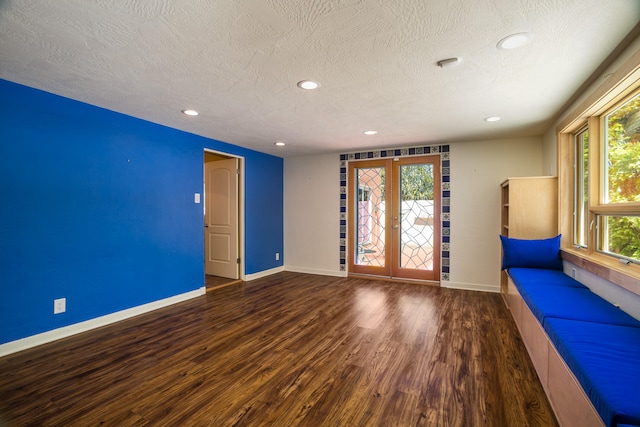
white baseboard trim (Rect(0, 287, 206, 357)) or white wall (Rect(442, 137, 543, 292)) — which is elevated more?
white wall (Rect(442, 137, 543, 292))

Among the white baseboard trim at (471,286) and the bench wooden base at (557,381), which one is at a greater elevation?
the bench wooden base at (557,381)

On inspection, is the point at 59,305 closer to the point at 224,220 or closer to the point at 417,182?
the point at 224,220

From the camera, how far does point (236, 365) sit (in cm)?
229

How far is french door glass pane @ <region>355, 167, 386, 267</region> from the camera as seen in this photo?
5.15m

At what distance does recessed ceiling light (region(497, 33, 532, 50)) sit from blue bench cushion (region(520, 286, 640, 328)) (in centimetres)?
173

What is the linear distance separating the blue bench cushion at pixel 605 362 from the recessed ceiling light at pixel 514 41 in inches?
68.2

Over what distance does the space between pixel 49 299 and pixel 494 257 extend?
5395mm

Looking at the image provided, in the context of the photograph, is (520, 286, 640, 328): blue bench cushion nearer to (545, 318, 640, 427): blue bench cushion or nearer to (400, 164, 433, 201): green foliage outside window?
(545, 318, 640, 427): blue bench cushion

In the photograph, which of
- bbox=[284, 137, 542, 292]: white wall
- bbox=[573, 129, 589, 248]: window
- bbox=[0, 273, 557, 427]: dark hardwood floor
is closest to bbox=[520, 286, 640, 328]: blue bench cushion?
bbox=[0, 273, 557, 427]: dark hardwood floor

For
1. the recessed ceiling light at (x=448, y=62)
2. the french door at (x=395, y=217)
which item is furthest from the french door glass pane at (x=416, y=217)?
the recessed ceiling light at (x=448, y=62)

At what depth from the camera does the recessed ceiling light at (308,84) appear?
7.93 feet

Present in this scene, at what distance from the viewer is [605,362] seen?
4.26 ft

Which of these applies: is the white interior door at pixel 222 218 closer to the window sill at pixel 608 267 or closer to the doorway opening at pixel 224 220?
the doorway opening at pixel 224 220

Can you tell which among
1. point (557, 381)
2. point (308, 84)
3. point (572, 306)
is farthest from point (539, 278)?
point (308, 84)
